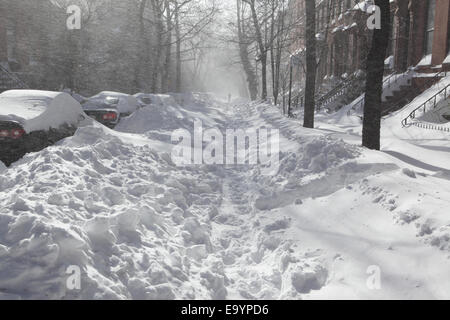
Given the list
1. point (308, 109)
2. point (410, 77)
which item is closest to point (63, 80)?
point (308, 109)

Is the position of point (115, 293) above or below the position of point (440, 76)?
below

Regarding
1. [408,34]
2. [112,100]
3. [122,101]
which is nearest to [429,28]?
[408,34]

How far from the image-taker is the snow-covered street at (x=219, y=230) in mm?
3549

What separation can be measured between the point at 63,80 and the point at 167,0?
10.3 metres

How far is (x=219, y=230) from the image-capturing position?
18.8 ft

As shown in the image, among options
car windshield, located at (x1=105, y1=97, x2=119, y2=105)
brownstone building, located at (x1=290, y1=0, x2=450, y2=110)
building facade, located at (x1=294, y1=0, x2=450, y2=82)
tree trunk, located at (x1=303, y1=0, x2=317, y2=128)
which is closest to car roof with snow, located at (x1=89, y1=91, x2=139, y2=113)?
car windshield, located at (x1=105, y1=97, x2=119, y2=105)

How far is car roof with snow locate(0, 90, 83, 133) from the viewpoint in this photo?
7.70 metres

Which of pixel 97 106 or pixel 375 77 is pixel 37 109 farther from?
pixel 375 77

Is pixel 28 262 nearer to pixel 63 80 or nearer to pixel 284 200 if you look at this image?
pixel 284 200

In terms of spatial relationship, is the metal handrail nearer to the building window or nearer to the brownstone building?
the brownstone building

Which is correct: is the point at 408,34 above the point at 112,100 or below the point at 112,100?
above

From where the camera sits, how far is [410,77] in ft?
69.6

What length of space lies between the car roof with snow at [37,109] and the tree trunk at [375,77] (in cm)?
759

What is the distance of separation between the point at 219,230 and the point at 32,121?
4772mm
